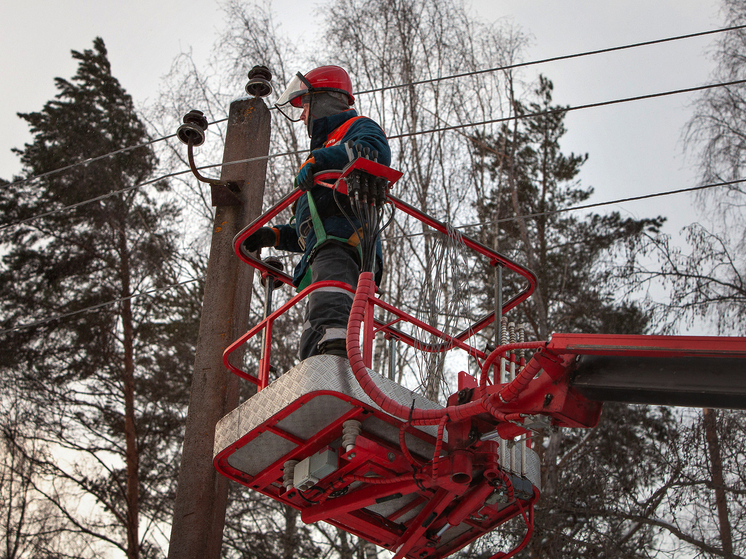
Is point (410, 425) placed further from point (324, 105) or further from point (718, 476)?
point (718, 476)

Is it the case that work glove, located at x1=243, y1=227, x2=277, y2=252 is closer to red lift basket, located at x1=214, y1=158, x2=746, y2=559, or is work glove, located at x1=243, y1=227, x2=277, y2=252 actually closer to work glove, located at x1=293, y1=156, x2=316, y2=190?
red lift basket, located at x1=214, y1=158, x2=746, y2=559

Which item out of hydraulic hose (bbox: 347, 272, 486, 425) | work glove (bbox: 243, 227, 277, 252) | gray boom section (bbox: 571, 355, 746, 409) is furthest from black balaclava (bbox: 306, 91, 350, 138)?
gray boom section (bbox: 571, 355, 746, 409)

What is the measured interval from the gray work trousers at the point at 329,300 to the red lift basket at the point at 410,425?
11 cm

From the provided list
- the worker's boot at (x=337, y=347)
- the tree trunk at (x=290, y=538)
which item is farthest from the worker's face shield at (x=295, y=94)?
the tree trunk at (x=290, y=538)

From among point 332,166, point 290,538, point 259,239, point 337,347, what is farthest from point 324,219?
point 290,538

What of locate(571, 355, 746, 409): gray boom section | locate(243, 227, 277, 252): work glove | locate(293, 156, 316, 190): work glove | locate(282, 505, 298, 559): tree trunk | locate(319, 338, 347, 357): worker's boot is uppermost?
locate(282, 505, 298, 559): tree trunk

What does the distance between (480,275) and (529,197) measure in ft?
9.43

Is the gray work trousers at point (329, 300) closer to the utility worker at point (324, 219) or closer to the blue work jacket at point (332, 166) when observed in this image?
the utility worker at point (324, 219)

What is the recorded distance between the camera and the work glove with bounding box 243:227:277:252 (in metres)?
5.79

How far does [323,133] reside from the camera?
587 centimetres

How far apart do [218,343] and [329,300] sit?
1240mm

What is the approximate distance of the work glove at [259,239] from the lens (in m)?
5.79

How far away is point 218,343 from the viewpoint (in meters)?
5.66

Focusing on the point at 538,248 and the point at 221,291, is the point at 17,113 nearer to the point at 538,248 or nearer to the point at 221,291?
the point at 538,248
